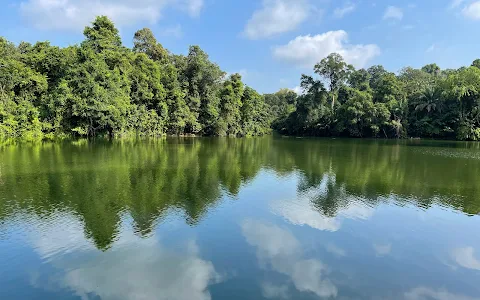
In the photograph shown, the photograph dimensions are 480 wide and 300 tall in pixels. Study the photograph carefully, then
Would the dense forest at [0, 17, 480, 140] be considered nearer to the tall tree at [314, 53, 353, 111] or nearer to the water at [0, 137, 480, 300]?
the tall tree at [314, 53, 353, 111]

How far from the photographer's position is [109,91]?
1623 inches

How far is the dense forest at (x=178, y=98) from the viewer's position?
38.1 metres

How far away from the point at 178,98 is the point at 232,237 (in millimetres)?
44586

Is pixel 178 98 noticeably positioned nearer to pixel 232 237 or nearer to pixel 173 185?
pixel 173 185

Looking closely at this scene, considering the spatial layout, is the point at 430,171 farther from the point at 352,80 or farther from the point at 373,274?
the point at 352,80

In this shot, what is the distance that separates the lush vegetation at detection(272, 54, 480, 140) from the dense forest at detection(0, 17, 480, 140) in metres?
0.19

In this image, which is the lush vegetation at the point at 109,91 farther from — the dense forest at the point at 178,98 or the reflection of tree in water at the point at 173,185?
the reflection of tree in water at the point at 173,185

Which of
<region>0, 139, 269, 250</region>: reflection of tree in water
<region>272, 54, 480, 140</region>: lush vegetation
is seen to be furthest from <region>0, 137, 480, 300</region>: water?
<region>272, 54, 480, 140</region>: lush vegetation

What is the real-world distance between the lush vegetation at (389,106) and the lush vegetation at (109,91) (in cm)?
1602

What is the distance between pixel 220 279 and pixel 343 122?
57672mm

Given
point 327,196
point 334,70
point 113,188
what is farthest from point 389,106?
point 113,188

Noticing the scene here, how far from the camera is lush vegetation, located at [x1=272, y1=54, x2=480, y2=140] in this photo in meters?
51.2

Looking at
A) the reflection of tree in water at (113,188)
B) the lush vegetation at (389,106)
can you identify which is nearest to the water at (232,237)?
the reflection of tree in water at (113,188)

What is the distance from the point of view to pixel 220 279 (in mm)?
6492
